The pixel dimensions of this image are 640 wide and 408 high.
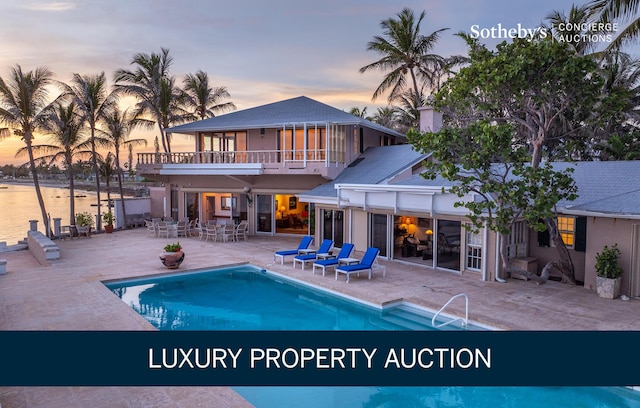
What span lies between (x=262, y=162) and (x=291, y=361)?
17.1m

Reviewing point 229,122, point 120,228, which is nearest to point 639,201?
point 229,122

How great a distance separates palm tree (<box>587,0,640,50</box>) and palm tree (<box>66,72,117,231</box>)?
22.4 meters

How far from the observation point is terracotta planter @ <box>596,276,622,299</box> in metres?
10.7

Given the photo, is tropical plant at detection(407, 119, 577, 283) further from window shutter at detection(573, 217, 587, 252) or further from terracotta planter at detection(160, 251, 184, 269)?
terracotta planter at detection(160, 251, 184, 269)

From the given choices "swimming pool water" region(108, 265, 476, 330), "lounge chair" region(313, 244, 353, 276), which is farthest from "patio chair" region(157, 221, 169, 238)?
"lounge chair" region(313, 244, 353, 276)

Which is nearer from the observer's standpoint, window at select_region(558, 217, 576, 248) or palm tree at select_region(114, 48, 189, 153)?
window at select_region(558, 217, 576, 248)

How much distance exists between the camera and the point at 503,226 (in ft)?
36.4

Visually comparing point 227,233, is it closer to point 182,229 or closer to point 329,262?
point 182,229

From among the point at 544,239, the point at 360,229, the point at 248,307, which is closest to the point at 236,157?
the point at 360,229

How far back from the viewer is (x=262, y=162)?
72.5 ft

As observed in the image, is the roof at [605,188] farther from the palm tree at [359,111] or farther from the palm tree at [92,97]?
the palm tree at [359,111]

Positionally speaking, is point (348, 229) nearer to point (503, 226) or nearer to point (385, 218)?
point (385, 218)

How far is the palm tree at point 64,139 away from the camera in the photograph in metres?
22.2

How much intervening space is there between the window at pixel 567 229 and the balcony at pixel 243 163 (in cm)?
1028
